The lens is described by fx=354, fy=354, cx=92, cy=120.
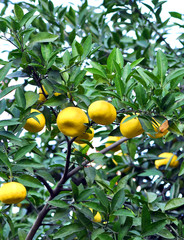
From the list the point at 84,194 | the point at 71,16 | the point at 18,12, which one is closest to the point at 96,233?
the point at 84,194

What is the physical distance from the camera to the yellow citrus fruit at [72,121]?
1.29 metres

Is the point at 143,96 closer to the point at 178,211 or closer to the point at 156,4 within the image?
the point at 178,211

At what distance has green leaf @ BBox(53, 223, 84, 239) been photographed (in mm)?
1396

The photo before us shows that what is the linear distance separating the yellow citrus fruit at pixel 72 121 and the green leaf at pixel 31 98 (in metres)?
0.14

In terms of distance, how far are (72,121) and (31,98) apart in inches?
9.2

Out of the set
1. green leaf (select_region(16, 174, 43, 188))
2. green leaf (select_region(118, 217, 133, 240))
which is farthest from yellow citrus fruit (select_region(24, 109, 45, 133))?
green leaf (select_region(118, 217, 133, 240))

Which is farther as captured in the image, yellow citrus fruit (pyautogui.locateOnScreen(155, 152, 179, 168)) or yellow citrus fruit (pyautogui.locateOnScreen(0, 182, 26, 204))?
yellow citrus fruit (pyautogui.locateOnScreen(155, 152, 179, 168))

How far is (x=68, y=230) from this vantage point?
55.4 inches

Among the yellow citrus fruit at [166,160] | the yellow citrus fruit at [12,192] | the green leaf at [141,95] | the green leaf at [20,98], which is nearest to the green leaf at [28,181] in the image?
the yellow citrus fruit at [12,192]

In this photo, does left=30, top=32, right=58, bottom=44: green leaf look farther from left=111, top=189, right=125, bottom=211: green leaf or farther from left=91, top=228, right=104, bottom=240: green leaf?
left=91, top=228, right=104, bottom=240: green leaf

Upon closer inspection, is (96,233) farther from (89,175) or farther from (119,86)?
(119,86)

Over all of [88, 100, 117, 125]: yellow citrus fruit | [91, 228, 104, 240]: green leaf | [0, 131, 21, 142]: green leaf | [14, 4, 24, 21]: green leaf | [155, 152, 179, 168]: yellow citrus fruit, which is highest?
[14, 4, 24, 21]: green leaf

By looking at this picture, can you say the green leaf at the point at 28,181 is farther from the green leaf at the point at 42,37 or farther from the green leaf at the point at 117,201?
the green leaf at the point at 42,37

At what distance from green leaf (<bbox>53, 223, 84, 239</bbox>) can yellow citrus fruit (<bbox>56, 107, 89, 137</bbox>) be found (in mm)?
382
